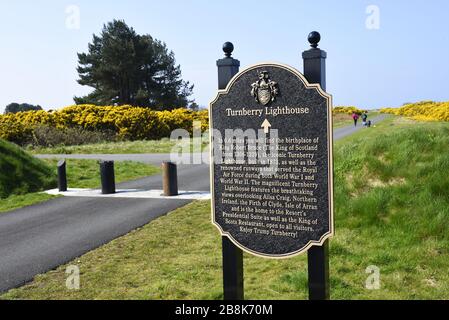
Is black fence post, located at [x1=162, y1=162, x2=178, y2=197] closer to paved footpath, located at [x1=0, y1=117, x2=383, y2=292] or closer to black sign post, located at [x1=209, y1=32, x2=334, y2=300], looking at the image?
paved footpath, located at [x1=0, y1=117, x2=383, y2=292]

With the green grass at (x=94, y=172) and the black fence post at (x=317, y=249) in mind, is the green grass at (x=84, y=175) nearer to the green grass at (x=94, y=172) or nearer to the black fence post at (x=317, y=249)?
the green grass at (x=94, y=172)

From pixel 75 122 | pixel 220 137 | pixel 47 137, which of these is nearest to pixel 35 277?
pixel 220 137

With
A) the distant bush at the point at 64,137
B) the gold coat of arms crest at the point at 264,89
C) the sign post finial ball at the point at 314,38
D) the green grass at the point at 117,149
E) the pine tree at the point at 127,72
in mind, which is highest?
the pine tree at the point at 127,72

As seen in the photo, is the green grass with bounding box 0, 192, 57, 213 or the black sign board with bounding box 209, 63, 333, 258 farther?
the green grass with bounding box 0, 192, 57, 213

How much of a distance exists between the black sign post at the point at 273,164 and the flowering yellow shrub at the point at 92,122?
91.0 feet

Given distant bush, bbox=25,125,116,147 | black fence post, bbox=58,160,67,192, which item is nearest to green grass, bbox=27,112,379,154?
distant bush, bbox=25,125,116,147

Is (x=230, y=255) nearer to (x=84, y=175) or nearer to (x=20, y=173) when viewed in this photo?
(x=20, y=173)

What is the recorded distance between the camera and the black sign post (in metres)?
3.95

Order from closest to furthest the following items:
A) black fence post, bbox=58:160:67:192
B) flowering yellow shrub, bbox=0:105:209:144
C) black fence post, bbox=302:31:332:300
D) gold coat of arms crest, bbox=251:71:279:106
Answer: black fence post, bbox=302:31:332:300 → gold coat of arms crest, bbox=251:71:279:106 → black fence post, bbox=58:160:67:192 → flowering yellow shrub, bbox=0:105:209:144

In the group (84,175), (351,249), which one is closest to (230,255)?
(351,249)

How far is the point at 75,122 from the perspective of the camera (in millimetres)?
31312

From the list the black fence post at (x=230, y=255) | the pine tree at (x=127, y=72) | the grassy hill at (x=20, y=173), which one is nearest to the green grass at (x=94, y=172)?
the grassy hill at (x=20, y=173)

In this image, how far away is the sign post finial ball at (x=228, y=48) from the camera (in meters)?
4.47

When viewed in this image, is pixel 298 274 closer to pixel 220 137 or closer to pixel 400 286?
pixel 400 286
